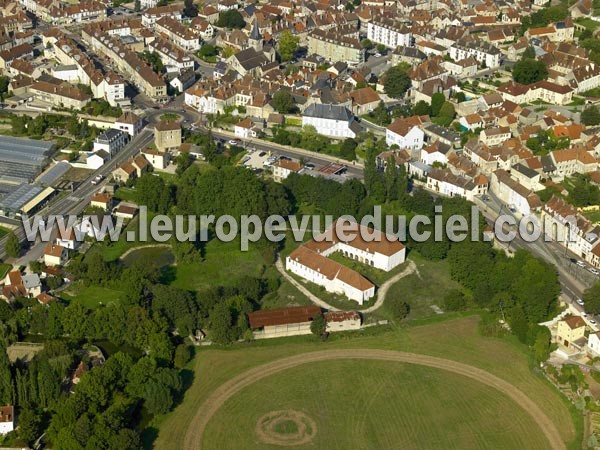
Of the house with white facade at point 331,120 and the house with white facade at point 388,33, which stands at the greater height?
the house with white facade at point 388,33

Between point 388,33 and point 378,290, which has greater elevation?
point 388,33

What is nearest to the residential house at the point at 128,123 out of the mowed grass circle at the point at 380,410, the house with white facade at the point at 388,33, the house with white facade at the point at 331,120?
the house with white facade at the point at 331,120

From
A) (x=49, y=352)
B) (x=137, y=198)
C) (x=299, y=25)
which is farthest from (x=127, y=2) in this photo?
(x=49, y=352)

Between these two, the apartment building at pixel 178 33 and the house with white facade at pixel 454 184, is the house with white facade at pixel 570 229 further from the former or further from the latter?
the apartment building at pixel 178 33

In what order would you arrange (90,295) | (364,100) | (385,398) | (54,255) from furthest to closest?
(364,100) < (54,255) < (90,295) < (385,398)

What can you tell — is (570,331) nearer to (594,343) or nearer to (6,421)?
(594,343)

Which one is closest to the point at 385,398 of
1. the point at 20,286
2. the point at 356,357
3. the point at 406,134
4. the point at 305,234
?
the point at 356,357

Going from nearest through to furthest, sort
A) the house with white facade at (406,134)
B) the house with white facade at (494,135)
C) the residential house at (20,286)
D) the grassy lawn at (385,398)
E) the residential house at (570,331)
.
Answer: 1. the grassy lawn at (385,398)
2. the residential house at (570,331)
3. the residential house at (20,286)
4. the house with white facade at (406,134)
5. the house with white facade at (494,135)
